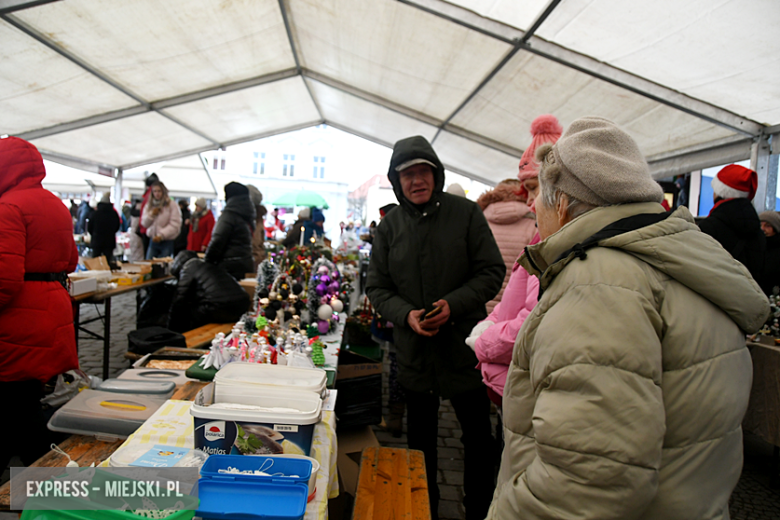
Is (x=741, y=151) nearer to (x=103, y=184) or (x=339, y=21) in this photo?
(x=339, y=21)

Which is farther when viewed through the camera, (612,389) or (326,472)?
(326,472)

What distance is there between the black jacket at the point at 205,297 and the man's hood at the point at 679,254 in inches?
150

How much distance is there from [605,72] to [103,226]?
27.9 ft

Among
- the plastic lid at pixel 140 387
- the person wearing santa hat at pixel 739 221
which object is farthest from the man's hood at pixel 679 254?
the person wearing santa hat at pixel 739 221

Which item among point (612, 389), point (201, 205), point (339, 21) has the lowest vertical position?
point (612, 389)

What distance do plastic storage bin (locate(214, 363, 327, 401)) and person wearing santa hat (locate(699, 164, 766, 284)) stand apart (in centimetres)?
293

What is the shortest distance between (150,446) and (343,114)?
9.32 metres

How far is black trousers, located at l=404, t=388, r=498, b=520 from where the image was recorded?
7.02 feet

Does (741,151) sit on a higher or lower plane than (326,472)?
higher

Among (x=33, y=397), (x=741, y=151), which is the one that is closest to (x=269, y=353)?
(x=33, y=397)

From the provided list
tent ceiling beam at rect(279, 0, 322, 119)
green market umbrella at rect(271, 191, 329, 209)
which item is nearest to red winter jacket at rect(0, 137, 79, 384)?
tent ceiling beam at rect(279, 0, 322, 119)

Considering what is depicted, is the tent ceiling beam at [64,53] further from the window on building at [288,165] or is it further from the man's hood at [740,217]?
the window on building at [288,165]

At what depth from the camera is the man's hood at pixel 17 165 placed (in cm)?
212

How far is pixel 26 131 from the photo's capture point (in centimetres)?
665
